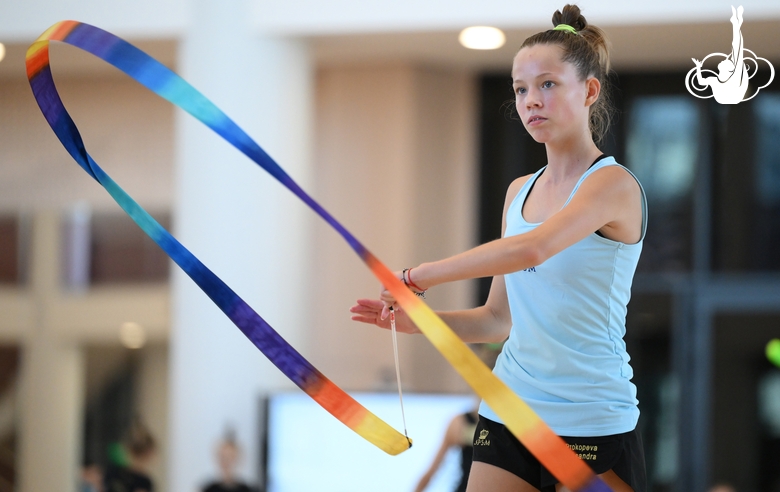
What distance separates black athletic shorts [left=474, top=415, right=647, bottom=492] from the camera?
5.42 feet

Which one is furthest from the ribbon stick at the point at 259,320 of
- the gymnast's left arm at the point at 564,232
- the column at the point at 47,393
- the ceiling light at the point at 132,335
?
the column at the point at 47,393

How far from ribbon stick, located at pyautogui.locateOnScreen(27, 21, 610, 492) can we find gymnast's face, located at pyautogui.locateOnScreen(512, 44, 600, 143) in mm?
368

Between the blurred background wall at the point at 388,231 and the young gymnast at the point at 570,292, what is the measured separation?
3899mm

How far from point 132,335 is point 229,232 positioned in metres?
1.70

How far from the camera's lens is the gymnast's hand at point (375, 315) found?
1819mm

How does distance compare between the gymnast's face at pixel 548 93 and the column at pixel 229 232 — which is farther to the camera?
the column at pixel 229 232

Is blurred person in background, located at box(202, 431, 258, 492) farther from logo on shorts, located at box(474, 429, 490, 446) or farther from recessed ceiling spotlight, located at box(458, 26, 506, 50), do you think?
logo on shorts, located at box(474, 429, 490, 446)

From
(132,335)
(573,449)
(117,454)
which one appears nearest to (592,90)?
(573,449)

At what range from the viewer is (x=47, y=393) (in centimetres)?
650

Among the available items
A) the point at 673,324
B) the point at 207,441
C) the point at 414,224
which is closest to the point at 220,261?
the point at 207,441

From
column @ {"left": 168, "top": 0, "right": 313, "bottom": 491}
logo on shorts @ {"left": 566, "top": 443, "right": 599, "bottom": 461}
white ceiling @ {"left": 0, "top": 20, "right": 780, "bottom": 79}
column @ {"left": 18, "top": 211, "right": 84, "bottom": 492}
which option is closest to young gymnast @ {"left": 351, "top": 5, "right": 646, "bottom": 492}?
logo on shorts @ {"left": 566, "top": 443, "right": 599, "bottom": 461}

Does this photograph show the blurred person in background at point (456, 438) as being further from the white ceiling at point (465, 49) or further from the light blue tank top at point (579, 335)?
the light blue tank top at point (579, 335)

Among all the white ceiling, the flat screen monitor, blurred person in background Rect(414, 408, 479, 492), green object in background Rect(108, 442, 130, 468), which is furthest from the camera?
green object in background Rect(108, 442, 130, 468)

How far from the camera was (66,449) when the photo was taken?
6.52m
